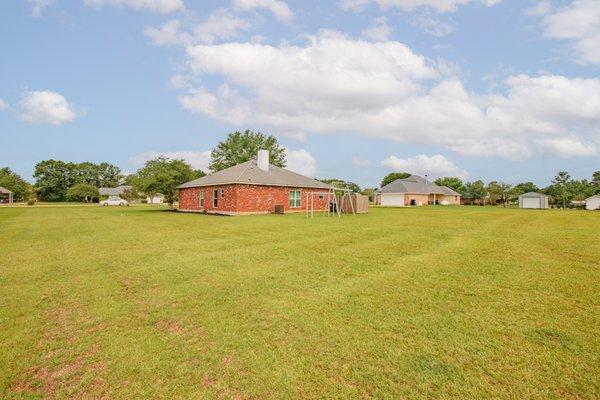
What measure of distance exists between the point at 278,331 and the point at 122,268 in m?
5.62

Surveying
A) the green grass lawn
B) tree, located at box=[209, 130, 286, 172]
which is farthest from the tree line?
the green grass lawn

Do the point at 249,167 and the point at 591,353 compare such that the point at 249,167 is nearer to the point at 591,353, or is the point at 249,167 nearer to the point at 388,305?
the point at 388,305

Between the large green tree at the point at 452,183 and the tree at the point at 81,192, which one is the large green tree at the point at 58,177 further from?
the large green tree at the point at 452,183

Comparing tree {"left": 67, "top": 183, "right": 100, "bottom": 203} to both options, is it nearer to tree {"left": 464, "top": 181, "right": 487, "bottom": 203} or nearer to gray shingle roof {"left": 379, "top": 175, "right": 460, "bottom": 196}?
gray shingle roof {"left": 379, "top": 175, "right": 460, "bottom": 196}

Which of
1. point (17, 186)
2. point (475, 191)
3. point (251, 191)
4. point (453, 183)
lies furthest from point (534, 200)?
point (17, 186)

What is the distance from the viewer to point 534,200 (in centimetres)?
5794

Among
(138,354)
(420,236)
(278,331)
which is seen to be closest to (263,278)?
(278,331)

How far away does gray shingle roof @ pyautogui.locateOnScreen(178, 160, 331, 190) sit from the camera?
30.8 m

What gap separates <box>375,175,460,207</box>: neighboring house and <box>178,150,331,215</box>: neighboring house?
95.8 ft

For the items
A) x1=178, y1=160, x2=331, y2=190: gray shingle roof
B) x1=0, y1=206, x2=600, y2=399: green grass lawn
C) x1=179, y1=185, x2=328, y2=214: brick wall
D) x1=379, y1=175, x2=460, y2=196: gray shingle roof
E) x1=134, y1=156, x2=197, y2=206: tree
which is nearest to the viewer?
x1=0, y1=206, x2=600, y2=399: green grass lawn

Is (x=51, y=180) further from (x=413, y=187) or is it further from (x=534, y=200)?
(x=534, y=200)

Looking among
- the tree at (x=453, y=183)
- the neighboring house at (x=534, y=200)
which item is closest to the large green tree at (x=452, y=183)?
the tree at (x=453, y=183)

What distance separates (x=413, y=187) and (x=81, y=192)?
76461mm

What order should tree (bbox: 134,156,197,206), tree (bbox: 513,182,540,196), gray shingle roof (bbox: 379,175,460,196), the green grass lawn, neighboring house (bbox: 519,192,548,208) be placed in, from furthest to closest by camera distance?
tree (bbox: 513,182,540,196)
gray shingle roof (bbox: 379,175,460,196)
neighboring house (bbox: 519,192,548,208)
tree (bbox: 134,156,197,206)
the green grass lawn
